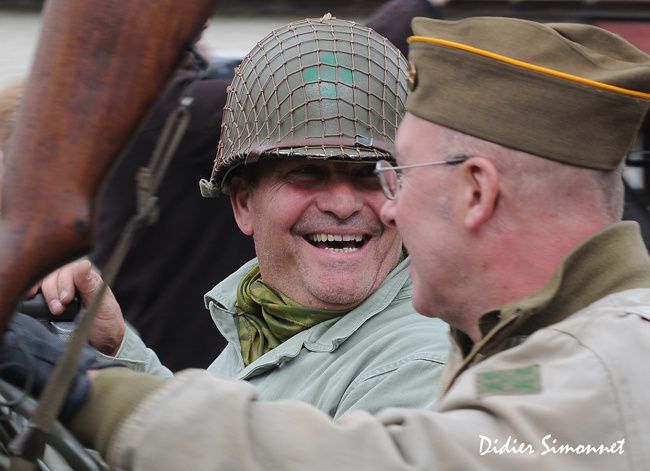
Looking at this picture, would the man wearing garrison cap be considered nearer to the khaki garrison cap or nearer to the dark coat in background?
the khaki garrison cap

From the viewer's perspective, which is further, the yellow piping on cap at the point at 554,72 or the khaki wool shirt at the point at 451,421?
the yellow piping on cap at the point at 554,72

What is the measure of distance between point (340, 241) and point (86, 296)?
0.62 m

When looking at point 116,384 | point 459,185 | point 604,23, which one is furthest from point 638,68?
point 604,23

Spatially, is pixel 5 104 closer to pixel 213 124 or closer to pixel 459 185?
pixel 213 124

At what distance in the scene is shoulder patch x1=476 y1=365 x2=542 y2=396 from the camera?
5.43 ft

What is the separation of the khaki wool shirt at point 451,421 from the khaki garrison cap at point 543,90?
0.30 m

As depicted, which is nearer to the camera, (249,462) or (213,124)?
(249,462)

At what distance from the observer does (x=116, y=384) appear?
1.69 metres

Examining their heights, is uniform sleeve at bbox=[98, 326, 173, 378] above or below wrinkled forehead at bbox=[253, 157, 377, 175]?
below

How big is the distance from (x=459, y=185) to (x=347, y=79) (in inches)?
36.4

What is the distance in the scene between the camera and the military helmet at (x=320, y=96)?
2756mm

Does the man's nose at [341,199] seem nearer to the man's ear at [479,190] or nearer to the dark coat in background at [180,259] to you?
the man's ear at [479,190]
